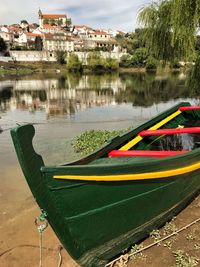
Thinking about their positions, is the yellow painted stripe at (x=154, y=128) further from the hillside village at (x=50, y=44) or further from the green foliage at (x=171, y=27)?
the hillside village at (x=50, y=44)

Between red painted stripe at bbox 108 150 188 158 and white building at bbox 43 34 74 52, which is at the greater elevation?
white building at bbox 43 34 74 52

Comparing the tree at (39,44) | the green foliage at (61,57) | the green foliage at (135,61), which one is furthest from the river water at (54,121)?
the tree at (39,44)

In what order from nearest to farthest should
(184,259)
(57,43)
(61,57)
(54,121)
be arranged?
1. (184,259)
2. (54,121)
3. (61,57)
4. (57,43)

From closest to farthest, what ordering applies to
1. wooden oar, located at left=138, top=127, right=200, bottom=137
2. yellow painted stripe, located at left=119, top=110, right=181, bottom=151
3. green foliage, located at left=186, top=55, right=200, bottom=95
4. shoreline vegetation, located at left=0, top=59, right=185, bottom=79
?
yellow painted stripe, located at left=119, top=110, right=181, bottom=151 < wooden oar, located at left=138, top=127, right=200, bottom=137 < green foliage, located at left=186, top=55, right=200, bottom=95 < shoreline vegetation, located at left=0, top=59, right=185, bottom=79

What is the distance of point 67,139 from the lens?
461 inches

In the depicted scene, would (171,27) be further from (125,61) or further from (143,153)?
(125,61)

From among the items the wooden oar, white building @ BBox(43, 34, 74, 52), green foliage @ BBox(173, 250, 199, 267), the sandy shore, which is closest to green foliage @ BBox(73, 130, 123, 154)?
the wooden oar

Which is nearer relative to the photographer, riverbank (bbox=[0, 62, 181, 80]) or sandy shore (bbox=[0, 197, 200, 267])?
sandy shore (bbox=[0, 197, 200, 267])

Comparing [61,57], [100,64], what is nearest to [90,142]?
[100,64]

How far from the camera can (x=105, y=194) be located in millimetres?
3572

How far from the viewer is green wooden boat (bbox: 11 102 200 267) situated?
10.3 ft

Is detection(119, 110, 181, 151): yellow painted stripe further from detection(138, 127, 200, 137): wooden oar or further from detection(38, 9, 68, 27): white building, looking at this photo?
detection(38, 9, 68, 27): white building

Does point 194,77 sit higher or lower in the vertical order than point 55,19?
lower

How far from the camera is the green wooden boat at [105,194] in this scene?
313 centimetres
